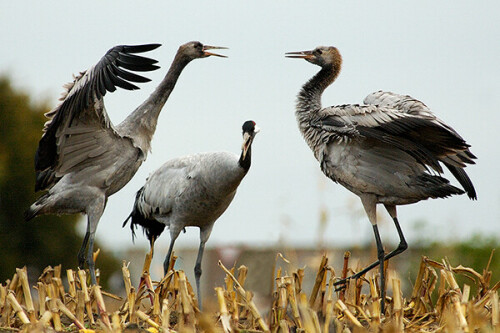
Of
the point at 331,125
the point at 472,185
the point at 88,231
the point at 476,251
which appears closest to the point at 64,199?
the point at 88,231

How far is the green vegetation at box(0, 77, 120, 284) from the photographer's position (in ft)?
56.8

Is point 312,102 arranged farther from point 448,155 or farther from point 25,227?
point 25,227

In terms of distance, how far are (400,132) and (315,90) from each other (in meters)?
1.41

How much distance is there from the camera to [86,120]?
6.48 m

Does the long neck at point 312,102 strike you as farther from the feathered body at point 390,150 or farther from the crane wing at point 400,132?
the crane wing at point 400,132

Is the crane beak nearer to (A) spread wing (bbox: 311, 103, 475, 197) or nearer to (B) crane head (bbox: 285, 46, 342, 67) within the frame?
(A) spread wing (bbox: 311, 103, 475, 197)

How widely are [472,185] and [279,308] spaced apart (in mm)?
2366

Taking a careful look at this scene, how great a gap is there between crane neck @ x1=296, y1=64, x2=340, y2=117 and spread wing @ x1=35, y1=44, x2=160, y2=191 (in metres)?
1.35

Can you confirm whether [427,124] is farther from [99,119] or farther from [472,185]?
[99,119]

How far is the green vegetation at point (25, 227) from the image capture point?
17.3 metres

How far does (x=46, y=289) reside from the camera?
5.36 m

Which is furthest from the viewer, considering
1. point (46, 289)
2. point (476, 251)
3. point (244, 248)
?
point (476, 251)

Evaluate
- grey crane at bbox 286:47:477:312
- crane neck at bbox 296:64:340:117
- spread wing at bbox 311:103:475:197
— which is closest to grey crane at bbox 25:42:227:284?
crane neck at bbox 296:64:340:117

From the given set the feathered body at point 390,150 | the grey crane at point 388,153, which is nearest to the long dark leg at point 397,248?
the grey crane at point 388,153
